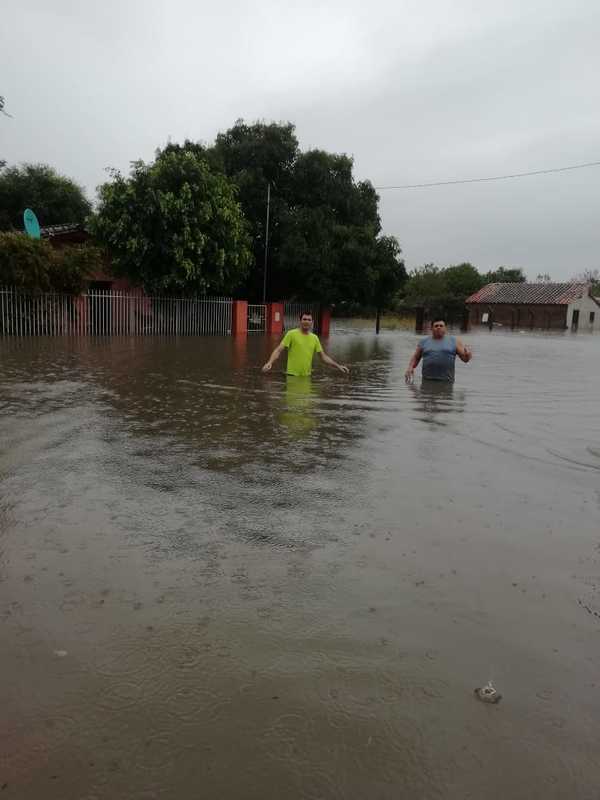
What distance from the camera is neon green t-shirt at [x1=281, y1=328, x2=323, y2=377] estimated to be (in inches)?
427

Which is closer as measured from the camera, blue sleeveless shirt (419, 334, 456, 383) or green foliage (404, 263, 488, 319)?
blue sleeveless shirt (419, 334, 456, 383)

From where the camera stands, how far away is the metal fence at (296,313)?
3422 centimetres

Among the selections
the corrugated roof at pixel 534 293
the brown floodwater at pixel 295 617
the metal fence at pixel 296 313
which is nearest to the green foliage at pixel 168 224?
the metal fence at pixel 296 313

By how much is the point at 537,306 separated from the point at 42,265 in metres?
53.6

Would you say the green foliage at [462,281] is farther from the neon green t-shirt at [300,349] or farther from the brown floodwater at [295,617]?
the brown floodwater at [295,617]

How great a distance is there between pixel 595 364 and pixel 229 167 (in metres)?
22.0

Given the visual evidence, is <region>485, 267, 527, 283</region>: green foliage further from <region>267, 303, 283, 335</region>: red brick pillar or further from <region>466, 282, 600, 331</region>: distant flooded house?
<region>267, 303, 283, 335</region>: red brick pillar

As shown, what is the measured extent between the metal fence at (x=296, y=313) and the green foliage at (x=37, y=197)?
14238 mm

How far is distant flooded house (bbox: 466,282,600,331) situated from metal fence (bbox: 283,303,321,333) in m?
30.0

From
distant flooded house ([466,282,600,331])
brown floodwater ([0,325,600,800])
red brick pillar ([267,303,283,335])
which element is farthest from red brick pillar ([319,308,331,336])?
distant flooded house ([466,282,600,331])

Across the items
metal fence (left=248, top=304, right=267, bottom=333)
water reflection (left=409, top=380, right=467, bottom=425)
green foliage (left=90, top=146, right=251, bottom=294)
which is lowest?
water reflection (left=409, top=380, right=467, bottom=425)

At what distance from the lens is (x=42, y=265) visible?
2211 centimetres

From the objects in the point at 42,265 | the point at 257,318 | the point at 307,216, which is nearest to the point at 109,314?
the point at 42,265

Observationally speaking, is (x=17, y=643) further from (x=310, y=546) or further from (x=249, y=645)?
(x=310, y=546)
